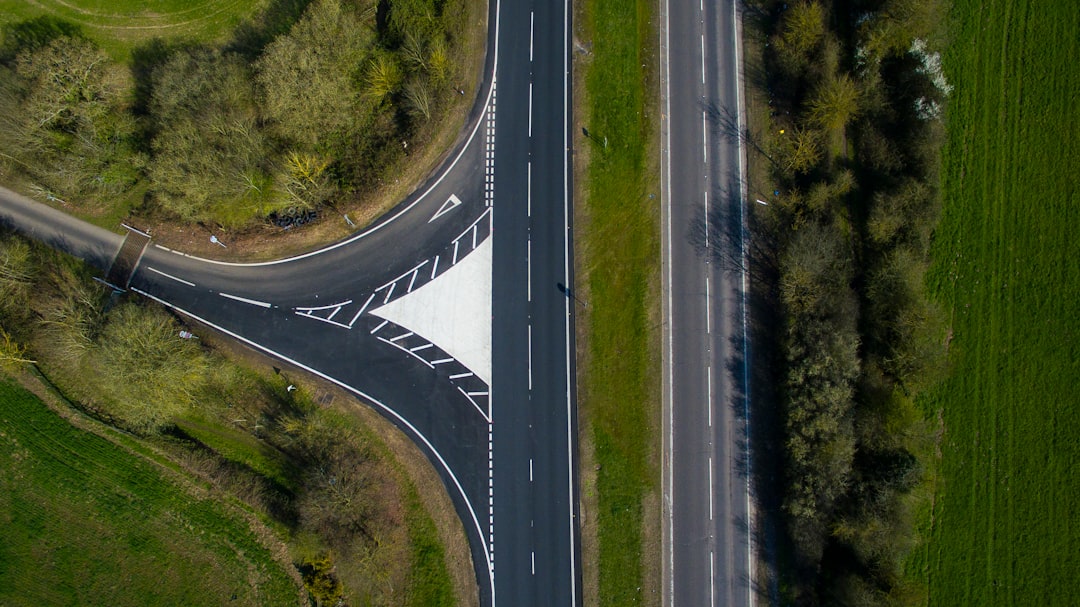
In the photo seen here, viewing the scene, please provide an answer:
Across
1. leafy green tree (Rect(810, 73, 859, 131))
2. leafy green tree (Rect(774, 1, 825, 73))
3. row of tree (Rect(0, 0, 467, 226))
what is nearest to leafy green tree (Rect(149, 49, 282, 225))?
row of tree (Rect(0, 0, 467, 226))

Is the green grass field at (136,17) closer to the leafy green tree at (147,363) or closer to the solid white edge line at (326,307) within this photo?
the leafy green tree at (147,363)

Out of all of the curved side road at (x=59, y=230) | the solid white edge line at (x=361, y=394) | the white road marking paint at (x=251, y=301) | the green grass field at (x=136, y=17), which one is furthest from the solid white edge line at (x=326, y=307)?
the green grass field at (x=136, y=17)

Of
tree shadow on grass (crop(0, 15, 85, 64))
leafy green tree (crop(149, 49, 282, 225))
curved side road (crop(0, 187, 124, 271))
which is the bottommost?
curved side road (crop(0, 187, 124, 271))

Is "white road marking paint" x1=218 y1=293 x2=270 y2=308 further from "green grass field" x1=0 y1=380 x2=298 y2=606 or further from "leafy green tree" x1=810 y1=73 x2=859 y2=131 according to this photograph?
"leafy green tree" x1=810 y1=73 x2=859 y2=131

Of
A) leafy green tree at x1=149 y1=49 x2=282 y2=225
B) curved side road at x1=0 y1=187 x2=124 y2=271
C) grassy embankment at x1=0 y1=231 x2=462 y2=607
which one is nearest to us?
leafy green tree at x1=149 y1=49 x2=282 y2=225

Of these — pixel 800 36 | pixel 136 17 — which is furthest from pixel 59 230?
pixel 800 36

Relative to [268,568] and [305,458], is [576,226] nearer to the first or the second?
[305,458]

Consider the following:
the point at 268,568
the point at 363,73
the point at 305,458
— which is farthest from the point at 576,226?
the point at 268,568

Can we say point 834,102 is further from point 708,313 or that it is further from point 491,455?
point 491,455
